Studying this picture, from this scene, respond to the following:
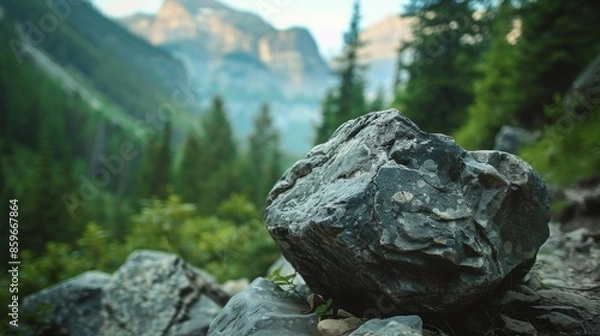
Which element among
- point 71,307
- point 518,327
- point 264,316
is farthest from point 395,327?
point 71,307

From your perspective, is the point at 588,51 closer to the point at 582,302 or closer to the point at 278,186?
the point at 582,302

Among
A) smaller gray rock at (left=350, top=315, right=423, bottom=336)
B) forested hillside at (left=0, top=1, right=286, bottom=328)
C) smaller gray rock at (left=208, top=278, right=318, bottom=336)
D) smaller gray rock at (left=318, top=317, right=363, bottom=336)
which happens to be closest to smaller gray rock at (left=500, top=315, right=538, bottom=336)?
smaller gray rock at (left=350, top=315, right=423, bottom=336)

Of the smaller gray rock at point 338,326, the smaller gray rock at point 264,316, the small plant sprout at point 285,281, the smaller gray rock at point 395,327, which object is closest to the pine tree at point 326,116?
the small plant sprout at point 285,281

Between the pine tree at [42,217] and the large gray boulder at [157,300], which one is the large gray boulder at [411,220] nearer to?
the large gray boulder at [157,300]

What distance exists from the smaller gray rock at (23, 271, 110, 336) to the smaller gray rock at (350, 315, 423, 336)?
542 cm

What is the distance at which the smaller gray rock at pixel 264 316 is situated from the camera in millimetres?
3102

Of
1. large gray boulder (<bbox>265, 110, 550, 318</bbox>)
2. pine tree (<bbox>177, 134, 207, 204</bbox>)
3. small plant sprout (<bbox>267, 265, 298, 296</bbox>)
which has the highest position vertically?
large gray boulder (<bbox>265, 110, 550, 318</bbox>)

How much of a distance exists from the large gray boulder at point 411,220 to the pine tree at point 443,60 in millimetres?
15145

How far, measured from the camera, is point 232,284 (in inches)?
376

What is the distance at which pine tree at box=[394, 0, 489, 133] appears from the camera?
17.8 m

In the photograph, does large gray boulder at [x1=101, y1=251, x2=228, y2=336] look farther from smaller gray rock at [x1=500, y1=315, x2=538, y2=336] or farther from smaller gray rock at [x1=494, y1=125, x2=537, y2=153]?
smaller gray rock at [x1=494, y1=125, x2=537, y2=153]

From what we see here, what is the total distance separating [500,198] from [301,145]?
18623cm

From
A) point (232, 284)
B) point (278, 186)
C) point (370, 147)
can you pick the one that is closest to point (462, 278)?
point (370, 147)

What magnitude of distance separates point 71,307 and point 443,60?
728 inches
